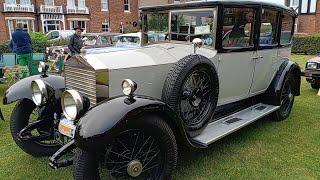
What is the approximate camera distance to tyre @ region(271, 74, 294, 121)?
5354 mm

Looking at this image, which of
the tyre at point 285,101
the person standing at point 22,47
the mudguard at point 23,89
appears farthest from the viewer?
the person standing at point 22,47

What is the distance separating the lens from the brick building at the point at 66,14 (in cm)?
2514

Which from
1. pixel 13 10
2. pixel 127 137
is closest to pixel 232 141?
pixel 127 137

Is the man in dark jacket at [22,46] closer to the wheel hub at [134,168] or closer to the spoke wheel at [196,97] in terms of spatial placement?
the spoke wheel at [196,97]

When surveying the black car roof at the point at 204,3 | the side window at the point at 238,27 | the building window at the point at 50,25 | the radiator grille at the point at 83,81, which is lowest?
the radiator grille at the point at 83,81

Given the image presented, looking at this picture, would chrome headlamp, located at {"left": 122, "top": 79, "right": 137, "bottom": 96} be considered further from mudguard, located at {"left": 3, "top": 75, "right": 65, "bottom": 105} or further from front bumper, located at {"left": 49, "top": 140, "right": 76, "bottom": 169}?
mudguard, located at {"left": 3, "top": 75, "right": 65, "bottom": 105}

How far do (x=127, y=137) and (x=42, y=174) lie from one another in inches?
52.0

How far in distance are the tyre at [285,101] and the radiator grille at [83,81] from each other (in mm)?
→ 3364

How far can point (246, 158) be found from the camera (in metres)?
3.93

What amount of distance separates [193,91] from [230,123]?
2.85 ft

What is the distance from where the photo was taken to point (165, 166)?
306 cm

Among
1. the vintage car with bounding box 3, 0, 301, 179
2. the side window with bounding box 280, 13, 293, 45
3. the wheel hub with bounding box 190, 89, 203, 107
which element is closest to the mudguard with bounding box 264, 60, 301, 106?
the vintage car with bounding box 3, 0, 301, 179

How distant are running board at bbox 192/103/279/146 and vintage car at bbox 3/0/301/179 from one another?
0.5 inches

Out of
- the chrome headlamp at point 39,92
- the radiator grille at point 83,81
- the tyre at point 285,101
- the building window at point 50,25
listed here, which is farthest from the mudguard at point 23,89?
the building window at point 50,25
